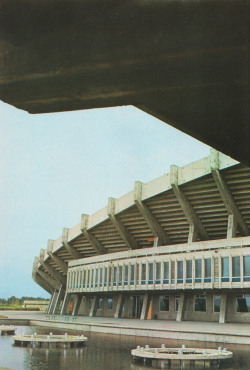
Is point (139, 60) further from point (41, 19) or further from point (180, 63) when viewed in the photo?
point (41, 19)

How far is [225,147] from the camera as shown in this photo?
173 inches

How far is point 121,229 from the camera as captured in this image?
44.7 metres

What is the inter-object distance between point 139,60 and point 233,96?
A: 83 cm

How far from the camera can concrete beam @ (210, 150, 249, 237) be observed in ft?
107

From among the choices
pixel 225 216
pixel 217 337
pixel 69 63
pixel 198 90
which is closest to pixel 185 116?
pixel 198 90

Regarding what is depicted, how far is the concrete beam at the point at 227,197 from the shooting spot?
32594mm

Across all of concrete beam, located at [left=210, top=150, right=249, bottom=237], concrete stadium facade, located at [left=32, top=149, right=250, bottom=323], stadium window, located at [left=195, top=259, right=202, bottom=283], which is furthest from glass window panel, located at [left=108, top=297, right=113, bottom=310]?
concrete beam, located at [left=210, top=150, right=249, bottom=237]

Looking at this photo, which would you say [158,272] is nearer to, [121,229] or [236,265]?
[121,229]

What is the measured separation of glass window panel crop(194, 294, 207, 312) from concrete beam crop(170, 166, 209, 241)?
5.27 m

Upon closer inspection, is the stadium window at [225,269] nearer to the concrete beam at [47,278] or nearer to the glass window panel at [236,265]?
the glass window panel at [236,265]

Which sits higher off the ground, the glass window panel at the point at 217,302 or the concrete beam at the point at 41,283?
the concrete beam at the point at 41,283

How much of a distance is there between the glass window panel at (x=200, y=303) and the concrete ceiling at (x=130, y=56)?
37.0m

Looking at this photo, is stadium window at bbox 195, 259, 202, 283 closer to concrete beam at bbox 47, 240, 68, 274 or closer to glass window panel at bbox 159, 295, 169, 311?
glass window panel at bbox 159, 295, 169, 311

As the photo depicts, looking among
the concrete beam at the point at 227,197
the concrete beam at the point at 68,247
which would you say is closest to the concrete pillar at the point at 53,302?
the concrete beam at the point at 68,247
